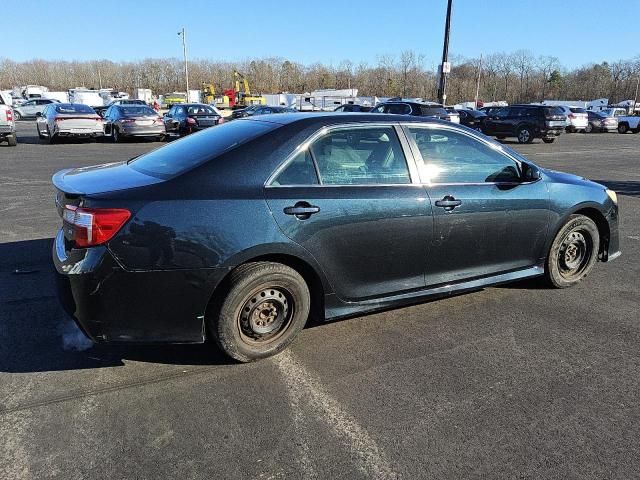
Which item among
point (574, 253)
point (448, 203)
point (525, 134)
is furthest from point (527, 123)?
point (448, 203)

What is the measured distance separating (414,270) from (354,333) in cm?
66

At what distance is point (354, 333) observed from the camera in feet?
12.5

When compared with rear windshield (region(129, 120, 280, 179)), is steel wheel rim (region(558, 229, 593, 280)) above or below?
below

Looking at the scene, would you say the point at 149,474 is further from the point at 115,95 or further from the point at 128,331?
the point at 115,95

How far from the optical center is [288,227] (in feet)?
10.5

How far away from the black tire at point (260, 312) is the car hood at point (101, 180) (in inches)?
33.3

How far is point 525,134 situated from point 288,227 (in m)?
24.5

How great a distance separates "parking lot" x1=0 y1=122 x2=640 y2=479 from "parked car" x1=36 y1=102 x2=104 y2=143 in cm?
1673

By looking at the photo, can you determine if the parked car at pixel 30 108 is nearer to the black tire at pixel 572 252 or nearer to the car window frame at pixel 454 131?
the car window frame at pixel 454 131

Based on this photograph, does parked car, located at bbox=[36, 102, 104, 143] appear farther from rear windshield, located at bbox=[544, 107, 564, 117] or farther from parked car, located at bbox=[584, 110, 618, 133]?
parked car, located at bbox=[584, 110, 618, 133]

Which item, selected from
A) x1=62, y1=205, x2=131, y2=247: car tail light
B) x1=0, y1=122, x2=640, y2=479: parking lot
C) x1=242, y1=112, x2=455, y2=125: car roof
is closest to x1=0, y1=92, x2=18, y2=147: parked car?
x1=0, y1=122, x2=640, y2=479: parking lot

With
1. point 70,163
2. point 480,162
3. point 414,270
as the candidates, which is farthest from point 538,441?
point 70,163

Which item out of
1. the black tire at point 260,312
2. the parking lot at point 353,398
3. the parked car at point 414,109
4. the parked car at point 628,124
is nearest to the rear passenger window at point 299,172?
the black tire at point 260,312

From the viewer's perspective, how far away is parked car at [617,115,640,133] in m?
37.3
